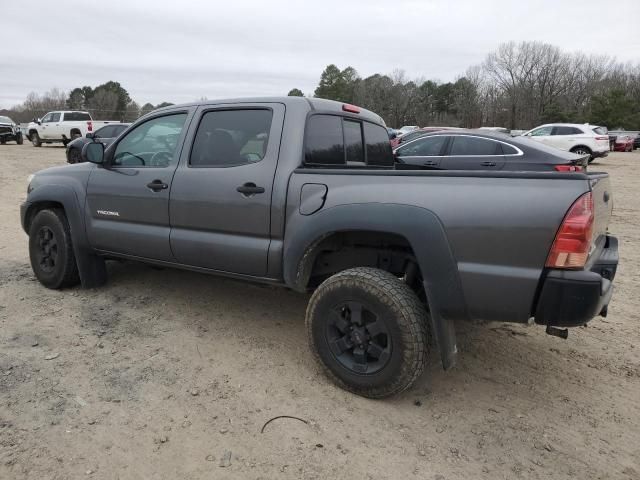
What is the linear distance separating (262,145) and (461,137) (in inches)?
275

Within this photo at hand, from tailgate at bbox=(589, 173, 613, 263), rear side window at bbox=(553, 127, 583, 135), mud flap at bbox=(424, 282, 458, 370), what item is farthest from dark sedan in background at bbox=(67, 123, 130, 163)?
rear side window at bbox=(553, 127, 583, 135)

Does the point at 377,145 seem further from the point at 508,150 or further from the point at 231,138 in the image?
the point at 508,150

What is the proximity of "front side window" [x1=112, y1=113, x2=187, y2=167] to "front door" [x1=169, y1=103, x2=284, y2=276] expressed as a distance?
232 millimetres

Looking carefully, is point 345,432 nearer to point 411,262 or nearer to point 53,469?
point 411,262

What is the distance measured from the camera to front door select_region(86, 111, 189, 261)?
3.95m

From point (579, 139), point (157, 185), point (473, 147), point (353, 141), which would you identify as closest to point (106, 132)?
point (473, 147)

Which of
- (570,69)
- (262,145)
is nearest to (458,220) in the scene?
(262,145)

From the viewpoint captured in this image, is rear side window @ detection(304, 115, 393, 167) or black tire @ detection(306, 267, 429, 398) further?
rear side window @ detection(304, 115, 393, 167)

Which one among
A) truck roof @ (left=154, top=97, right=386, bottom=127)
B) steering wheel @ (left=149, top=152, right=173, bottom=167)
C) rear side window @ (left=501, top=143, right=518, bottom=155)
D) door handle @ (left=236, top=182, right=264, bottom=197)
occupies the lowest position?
door handle @ (left=236, top=182, right=264, bottom=197)

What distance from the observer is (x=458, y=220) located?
2643 millimetres

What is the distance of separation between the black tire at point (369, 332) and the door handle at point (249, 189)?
31.9 inches

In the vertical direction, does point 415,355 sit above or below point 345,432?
above

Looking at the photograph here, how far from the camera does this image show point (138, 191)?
4.07 m

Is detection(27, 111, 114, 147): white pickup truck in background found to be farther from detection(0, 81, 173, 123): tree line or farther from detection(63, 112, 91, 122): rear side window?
detection(0, 81, 173, 123): tree line
